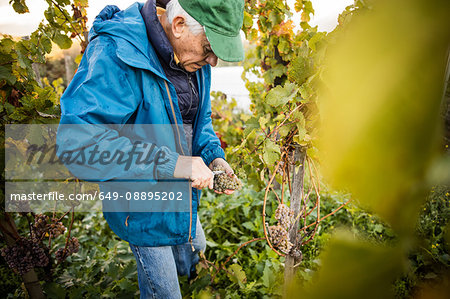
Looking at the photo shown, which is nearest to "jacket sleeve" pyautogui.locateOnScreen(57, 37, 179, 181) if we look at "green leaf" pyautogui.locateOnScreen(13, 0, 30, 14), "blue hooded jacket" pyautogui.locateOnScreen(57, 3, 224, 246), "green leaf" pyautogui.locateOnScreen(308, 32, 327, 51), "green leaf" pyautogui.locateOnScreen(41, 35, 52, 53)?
"blue hooded jacket" pyautogui.locateOnScreen(57, 3, 224, 246)

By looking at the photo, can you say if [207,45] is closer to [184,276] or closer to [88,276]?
[184,276]

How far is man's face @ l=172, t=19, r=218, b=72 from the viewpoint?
156cm

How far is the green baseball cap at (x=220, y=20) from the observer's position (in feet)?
4.80

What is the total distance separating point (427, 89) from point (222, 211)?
10.6ft

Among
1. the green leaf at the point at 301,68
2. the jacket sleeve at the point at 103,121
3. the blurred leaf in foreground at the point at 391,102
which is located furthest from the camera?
the green leaf at the point at 301,68

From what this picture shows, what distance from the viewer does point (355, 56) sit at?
218 mm

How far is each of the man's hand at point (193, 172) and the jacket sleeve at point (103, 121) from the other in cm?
4

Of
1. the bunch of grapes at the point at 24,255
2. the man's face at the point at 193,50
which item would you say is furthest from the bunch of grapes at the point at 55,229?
the man's face at the point at 193,50

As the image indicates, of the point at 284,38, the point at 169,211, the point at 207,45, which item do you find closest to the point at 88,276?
the point at 169,211

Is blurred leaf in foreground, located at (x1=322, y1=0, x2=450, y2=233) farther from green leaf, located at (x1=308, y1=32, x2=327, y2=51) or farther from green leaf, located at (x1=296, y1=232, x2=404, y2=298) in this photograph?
green leaf, located at (x1=308, y1=32, x2=327, y2=51)

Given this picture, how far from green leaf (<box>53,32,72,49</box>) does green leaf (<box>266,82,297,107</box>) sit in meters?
1.55

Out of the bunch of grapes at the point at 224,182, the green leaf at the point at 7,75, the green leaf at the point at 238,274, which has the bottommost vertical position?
the green leaf at the point at 238,274

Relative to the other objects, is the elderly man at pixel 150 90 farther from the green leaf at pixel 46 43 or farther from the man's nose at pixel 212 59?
the green leaf at pixel 46 43

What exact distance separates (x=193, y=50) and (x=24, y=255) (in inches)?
78.1
